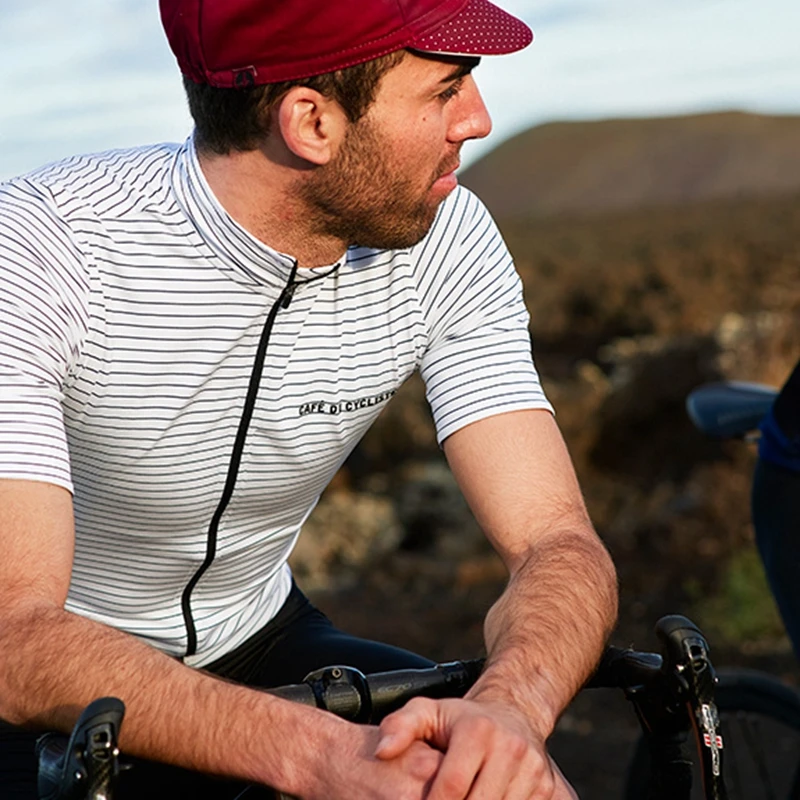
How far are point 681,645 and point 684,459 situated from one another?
6445 millimetres

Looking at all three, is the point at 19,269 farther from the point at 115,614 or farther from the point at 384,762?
the point at 384,762

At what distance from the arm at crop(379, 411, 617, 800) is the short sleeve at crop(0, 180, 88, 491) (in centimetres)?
72

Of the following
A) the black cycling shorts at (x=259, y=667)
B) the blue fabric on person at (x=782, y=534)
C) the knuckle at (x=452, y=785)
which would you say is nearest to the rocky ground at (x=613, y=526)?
the blue fabric on person at (x=782, y=534)

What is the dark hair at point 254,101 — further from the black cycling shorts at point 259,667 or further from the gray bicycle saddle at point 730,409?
the gray bicycle saddle at point 730,409

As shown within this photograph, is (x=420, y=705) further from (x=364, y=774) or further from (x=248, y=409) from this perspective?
(x=248, y=409)

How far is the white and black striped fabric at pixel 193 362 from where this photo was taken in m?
2.42

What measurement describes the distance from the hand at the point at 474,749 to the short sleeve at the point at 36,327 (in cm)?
69

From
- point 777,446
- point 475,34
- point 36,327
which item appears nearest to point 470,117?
point 475,34

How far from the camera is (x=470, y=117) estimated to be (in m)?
2.55

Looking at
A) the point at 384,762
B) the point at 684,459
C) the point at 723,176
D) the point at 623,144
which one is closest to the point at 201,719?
the point at 384,762

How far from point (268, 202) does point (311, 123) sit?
0.18 m

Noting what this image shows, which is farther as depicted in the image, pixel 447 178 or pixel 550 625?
pixel 447 178

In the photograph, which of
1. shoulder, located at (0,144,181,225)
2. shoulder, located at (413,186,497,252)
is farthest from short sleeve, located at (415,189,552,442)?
shoulder, located at (0,144,181,225)

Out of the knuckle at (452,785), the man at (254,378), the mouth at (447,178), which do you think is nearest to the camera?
the knuckle at (452,785)
